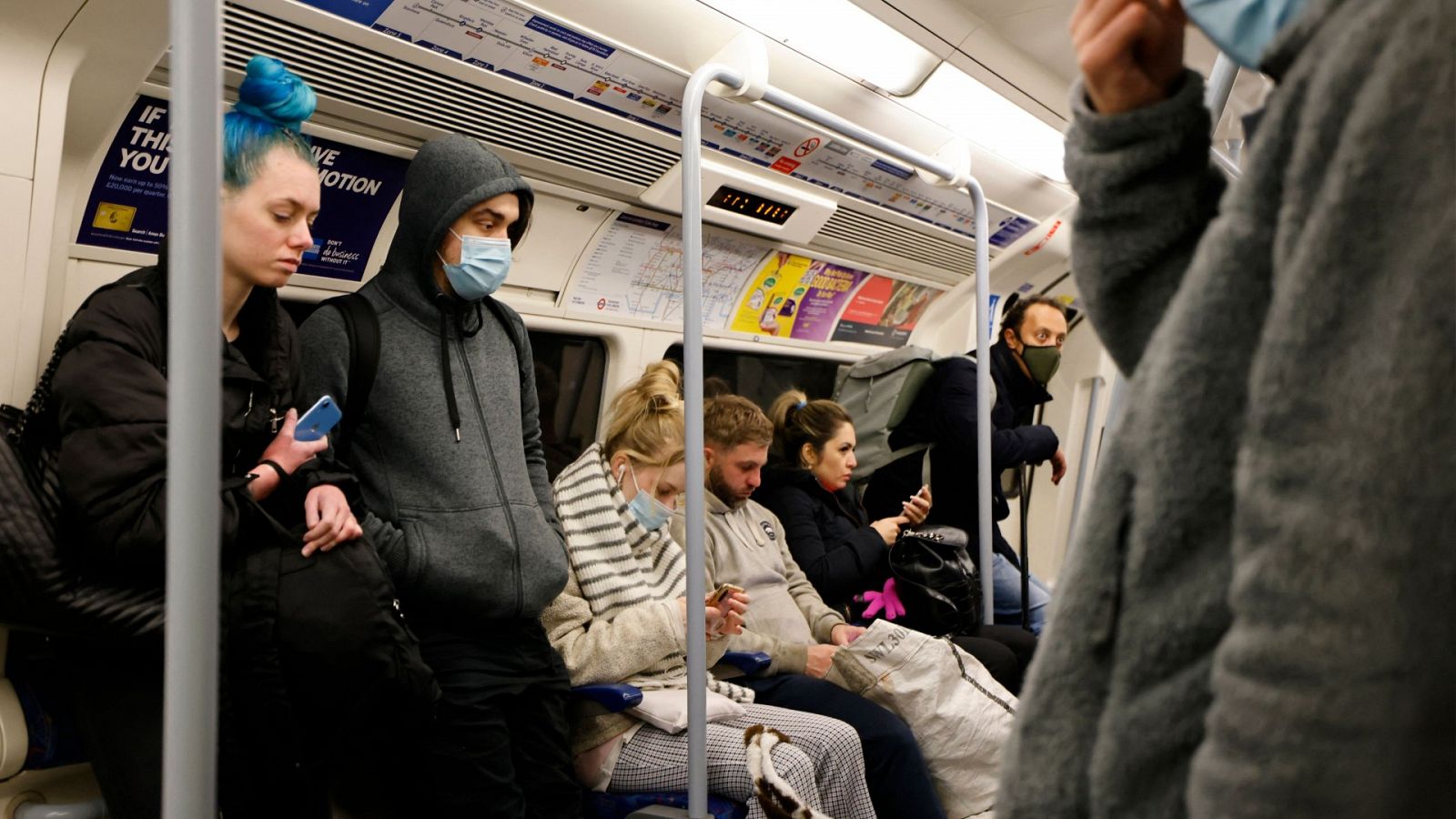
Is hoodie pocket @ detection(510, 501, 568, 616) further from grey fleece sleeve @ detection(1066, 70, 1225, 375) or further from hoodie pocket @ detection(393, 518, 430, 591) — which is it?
grey fleece sleeve @ detection(1066, 70, 1225, 375)

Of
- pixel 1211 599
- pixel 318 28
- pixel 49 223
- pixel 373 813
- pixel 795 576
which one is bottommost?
pixel 373 813

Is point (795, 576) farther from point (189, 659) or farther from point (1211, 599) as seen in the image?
point (1211, 599)

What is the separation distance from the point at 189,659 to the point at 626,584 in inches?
62.3

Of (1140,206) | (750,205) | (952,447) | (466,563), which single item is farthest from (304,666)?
(952,447)

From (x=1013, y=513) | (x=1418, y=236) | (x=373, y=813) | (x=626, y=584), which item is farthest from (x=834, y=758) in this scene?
(x=1013, y=513)

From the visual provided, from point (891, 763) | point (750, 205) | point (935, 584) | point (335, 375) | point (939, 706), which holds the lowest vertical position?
point (891, 763)

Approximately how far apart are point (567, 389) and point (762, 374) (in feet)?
4.44

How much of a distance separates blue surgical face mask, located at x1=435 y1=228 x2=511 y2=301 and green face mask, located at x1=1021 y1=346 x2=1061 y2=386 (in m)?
2.98

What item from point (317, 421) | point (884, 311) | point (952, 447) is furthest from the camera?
point (884, 311)

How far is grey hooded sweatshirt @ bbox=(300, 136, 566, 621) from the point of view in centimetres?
229

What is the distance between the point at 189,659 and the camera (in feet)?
3.97

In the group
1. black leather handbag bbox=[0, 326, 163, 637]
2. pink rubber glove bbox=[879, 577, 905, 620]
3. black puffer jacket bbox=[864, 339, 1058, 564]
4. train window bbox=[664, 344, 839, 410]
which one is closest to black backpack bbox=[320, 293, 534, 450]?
black leather handbag bbox=[0, 326, 163, 637]

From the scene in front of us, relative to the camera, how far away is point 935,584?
3.71 meters

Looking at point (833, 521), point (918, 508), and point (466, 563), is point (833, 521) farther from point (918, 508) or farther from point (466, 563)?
point (466, 563)
